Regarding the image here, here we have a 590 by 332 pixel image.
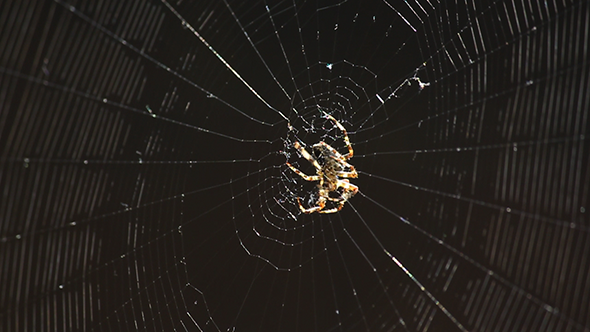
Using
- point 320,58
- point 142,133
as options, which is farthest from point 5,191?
point 320,58

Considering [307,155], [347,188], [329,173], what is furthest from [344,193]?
[307,155]

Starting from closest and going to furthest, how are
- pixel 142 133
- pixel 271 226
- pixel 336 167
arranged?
pixel 142 133
pixel 336 167
pixel 271 226

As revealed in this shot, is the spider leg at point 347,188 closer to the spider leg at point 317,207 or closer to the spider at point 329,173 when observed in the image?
the spider at point 329,173

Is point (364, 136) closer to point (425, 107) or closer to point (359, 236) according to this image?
point (425, 107)

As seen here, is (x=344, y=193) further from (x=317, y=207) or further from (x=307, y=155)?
(x=307, y=155)

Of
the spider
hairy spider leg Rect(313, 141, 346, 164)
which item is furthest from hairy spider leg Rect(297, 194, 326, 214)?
hairy spider leg Rect(313, 141, 346, 164)

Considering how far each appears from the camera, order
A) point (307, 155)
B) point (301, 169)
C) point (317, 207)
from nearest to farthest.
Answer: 1. point (307, 155)
2. point (317, 207)
3. point (301, 169)

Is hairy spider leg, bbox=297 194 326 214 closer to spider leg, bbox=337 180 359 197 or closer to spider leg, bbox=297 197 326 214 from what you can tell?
spider leg, bbox=297 197 326 214

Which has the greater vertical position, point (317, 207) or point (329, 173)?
point (329, 173)
